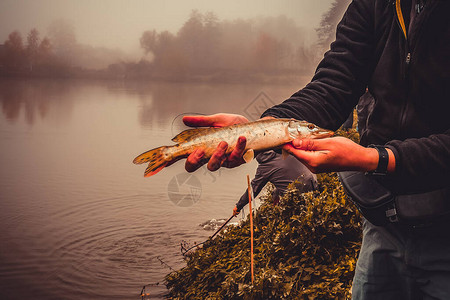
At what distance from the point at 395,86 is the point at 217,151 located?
1063 mm

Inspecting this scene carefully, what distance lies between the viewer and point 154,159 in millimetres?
2621

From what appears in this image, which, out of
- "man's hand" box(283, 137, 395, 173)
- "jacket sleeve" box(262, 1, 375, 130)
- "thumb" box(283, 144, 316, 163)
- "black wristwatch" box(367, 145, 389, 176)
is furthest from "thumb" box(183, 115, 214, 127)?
"black wristwatch" box(367, 145, 389, 176)

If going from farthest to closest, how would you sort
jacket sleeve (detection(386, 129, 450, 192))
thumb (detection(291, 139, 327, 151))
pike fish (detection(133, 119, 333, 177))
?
1. pike fish (detection(133, 119, 333, 177))
2. thumb (detection(291, 139, 327, 151))
3. jacket sleeve (detection(386, 129, 450, 192))

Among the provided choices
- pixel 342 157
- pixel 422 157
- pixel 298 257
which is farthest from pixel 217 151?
pixel 298 257

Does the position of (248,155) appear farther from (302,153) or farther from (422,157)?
(422,157)

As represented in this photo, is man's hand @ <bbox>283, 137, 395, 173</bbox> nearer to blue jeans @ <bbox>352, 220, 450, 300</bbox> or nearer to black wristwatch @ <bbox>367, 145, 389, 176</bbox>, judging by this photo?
black wristwatch @ <bbox>367, 145, 389, 176</bbox>

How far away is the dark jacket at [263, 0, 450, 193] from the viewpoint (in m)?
2.00

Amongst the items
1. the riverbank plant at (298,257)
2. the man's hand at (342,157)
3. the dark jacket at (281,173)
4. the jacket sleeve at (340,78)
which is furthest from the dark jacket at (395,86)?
the dark jacket at (281,173)

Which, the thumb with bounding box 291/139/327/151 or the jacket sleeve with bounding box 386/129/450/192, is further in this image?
the thumb with bounding box 291/139/327/151

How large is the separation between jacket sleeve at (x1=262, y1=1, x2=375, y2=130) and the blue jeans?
0.73 metres

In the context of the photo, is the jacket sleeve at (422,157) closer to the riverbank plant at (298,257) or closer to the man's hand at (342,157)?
the man's hand at (342,157)

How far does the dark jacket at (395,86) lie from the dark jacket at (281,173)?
163 inches

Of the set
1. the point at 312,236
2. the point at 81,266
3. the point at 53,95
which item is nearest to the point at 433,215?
the point at 312,236

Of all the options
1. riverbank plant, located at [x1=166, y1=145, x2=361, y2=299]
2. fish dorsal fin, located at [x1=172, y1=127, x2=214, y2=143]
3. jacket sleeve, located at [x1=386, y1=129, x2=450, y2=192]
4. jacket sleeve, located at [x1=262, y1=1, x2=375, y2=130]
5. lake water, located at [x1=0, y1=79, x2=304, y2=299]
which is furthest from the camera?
lake water, located at [x1=0, y1=79, x2=304, y2=299]
